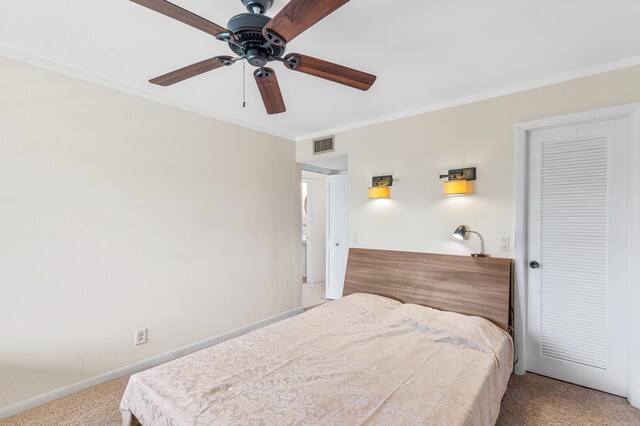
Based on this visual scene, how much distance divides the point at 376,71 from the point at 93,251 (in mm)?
2655

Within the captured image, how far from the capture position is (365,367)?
5.72 ft

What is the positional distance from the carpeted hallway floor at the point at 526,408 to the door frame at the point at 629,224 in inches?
7.6

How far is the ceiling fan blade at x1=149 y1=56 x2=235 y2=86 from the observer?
5.11ft

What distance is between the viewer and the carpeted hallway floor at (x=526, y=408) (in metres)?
1.97

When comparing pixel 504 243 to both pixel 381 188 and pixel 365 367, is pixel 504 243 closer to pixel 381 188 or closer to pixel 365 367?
pixel 381 188

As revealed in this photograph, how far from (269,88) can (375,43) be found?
745mm

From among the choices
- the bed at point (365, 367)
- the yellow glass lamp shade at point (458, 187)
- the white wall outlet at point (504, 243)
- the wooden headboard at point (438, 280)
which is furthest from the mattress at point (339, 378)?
the yellow glass lamp shade at point (458, 187)

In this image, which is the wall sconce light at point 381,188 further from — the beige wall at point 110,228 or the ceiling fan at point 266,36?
the ceiling fan at point 266,36

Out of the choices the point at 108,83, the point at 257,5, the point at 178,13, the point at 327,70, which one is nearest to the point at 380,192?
the point at 327,70

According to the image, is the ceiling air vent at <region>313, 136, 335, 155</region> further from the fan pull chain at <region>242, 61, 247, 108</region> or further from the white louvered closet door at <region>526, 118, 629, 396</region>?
the white louvered closet door at <region>526, 118, 629, 396</region>

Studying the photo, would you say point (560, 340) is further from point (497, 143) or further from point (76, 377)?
point (76, 377)

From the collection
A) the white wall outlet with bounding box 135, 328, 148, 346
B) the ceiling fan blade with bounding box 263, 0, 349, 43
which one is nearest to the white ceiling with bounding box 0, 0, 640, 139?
the ceiling fan blade with bounding box 263, 0, 349, 43

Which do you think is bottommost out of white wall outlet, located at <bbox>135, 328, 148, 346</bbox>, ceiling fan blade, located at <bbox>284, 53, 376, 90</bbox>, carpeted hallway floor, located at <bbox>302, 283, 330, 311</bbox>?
carpeted hallway floor, located at <bbox>302, 283, 330, 311</bbox>

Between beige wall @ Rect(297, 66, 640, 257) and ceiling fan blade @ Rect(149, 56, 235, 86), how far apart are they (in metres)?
2.15
